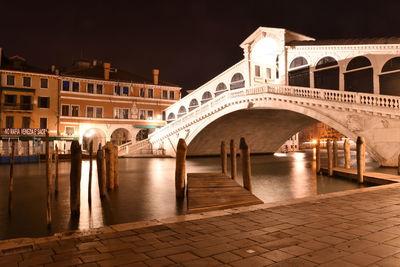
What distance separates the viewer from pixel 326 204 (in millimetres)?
5160

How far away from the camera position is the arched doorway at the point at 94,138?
26922mm

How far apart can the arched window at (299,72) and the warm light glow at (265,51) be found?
1524 millimetres

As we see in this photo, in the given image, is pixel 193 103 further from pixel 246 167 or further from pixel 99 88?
pixel 246 167

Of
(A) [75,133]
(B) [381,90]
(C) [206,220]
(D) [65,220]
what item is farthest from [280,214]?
(A) [75,133]

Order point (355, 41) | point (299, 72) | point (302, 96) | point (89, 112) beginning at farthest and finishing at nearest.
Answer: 1. point (89, 112)
2. point (299, 72)
3. point (355, 41)
4. point (302, 96)

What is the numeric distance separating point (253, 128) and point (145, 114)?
1031cm

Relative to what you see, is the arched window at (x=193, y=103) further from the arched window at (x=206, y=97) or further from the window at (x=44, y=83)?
the window at (x=44, y=83)

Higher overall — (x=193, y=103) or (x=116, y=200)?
(x=193, y=103)

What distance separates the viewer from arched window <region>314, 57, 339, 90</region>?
56.2ft

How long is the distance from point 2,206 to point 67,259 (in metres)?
5.28

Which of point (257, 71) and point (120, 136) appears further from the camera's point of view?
point (120, 136)

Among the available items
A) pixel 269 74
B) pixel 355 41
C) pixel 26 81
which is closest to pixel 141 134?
pixel 26 81

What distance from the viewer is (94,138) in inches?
1088

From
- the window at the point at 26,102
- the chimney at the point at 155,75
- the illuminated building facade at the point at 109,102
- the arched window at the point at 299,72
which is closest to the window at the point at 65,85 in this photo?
the illuminated building facade at the point at 109,102
